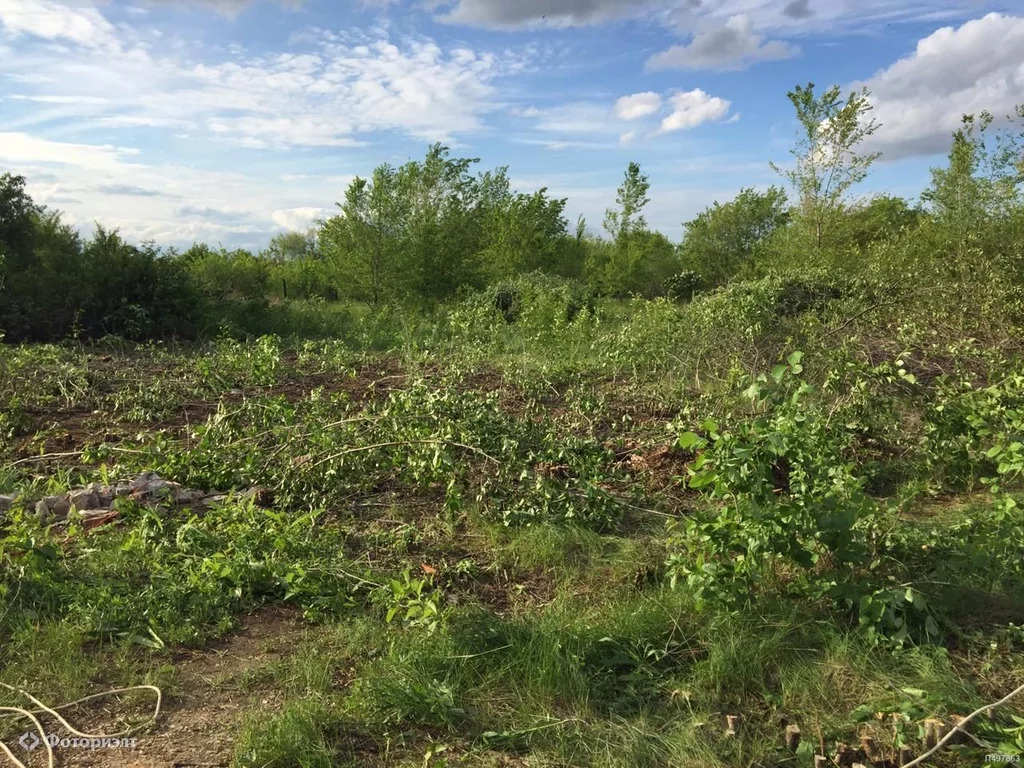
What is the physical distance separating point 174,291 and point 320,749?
12.6 metres

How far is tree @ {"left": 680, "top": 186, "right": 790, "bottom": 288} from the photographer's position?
103 feet

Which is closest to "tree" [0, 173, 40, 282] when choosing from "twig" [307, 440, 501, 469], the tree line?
the tree line

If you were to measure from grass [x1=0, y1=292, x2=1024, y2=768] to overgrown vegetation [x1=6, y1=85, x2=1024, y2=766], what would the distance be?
0.02 metres

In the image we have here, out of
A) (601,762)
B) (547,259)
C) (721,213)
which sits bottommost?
(601,762)

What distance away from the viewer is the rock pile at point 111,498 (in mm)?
4242

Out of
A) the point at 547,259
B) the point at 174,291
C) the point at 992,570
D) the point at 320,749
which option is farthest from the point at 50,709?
the point at 547,259

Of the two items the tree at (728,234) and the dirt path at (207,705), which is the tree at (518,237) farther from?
the dirt path at (207,705)

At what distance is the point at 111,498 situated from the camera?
447 cm

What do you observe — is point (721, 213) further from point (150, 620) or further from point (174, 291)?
point (150, 620)

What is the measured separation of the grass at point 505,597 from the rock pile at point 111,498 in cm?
16

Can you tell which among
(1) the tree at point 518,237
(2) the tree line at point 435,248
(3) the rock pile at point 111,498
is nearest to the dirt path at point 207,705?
(3) the rock pile at point 111,498

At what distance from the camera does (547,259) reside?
22.5 meters

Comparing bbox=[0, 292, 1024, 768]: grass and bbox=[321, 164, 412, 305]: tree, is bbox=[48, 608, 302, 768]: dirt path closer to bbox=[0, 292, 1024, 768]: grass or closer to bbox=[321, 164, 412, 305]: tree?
bbox=[0, 292, 1024, 768]: grass

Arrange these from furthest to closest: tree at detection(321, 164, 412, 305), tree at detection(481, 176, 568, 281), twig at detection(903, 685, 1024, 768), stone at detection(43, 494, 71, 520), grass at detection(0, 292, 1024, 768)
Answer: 1. tree at detection(481, 176, 568, 281)
2. tree at detection(321, 164, 412, 305)
3. stone at detection(43, 494, 71, 520)
4. grass at detection(0, 292, 1024, 768)
5. twig at detection(903, 685, 1024, 768)
